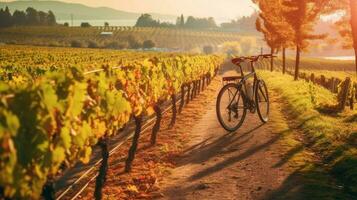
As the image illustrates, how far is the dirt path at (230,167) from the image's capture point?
719 centimetres

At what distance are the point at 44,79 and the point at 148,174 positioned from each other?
4.07 meters

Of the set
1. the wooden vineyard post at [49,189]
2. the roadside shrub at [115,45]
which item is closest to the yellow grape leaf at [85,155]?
the wooden vineyard post at [49,189]

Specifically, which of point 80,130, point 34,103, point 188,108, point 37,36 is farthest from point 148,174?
point 37,36

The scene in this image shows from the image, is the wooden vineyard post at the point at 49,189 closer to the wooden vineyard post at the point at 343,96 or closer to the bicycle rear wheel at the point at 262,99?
the bicycle rear wheel at the point at 262,99

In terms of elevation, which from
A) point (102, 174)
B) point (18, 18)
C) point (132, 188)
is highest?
point (18, 18)

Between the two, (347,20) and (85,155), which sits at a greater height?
(347,20)

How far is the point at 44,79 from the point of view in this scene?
5.10 metres

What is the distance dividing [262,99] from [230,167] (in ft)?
13.6

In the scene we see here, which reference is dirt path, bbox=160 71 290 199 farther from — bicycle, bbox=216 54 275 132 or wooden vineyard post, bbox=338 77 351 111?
wooden vineyard post, bbox=338 77 351 111

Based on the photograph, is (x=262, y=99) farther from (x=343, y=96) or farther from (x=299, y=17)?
(x=299, y=17)

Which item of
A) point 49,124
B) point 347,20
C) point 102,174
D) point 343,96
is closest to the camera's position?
point 49,124

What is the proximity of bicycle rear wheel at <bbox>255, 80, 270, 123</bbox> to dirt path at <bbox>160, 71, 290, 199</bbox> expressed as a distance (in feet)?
1.73

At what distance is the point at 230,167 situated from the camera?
8.42 m

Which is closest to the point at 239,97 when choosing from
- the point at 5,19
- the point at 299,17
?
the point at 299,17
